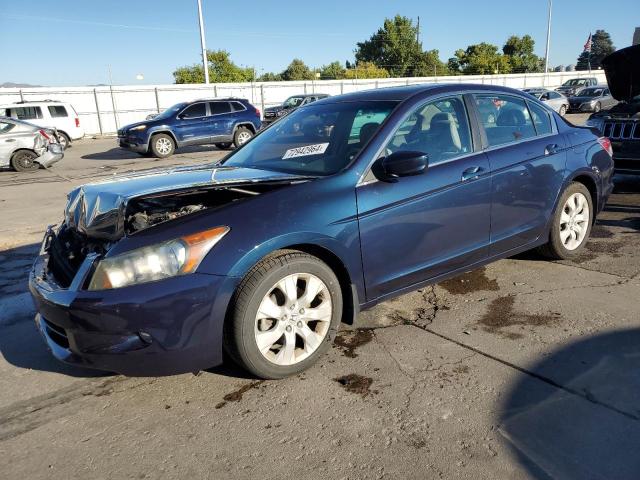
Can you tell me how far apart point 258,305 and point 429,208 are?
4.50 ft

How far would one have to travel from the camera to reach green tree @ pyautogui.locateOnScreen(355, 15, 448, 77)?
80500 millimetres

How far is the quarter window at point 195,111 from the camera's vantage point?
16395 mm

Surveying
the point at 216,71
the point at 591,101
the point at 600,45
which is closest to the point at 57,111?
the point at 591,101

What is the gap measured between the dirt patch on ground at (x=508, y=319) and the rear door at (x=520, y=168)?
17.9 inches

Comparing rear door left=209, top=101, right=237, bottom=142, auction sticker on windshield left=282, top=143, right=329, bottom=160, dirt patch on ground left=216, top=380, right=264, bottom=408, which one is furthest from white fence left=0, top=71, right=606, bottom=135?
dirt patch on ground left=216, top=380, right=264, bottom=408

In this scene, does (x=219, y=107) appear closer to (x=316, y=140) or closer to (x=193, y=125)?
(x=193, y=125)

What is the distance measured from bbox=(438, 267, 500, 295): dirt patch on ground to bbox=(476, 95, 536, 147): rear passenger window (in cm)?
118

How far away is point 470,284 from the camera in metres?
4.46

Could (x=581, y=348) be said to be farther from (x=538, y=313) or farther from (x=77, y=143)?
(x=77, y=143)

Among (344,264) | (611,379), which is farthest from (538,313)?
(344,264)

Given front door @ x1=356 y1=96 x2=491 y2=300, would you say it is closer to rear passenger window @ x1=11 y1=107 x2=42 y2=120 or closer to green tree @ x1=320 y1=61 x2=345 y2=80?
rear passenger window @ x1=11 y1=107 x2=42 y2=120

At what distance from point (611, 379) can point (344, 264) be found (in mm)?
1590

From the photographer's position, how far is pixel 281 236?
2.84m

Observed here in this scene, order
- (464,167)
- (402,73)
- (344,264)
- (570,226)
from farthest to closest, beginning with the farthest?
(402,73)
(570,226)
(464,167)
(344,264)
